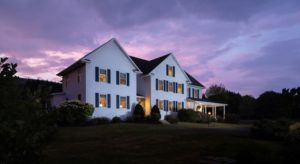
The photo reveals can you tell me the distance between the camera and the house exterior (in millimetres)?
32062

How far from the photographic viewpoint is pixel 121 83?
34656mm

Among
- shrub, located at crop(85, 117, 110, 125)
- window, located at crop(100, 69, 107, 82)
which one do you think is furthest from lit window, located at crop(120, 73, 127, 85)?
shrub, located at crop(85, 117, 110, 125)

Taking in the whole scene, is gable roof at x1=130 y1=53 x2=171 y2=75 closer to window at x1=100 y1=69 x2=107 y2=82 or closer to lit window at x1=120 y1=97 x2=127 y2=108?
lit window at x1=120 y1=97 x2=127 y2=108

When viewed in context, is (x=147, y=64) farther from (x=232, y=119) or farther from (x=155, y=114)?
(x=232, y=119)

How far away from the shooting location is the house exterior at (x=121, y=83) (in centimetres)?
3206

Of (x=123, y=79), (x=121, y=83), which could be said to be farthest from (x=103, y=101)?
(x=123, y=79)

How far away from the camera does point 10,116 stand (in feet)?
11.3

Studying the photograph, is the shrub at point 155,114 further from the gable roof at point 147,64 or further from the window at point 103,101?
the window at point 103,101

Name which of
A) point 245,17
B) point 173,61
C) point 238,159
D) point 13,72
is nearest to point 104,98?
point 173,61

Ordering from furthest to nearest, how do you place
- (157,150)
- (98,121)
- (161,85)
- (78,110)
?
(161,85)
(98,121)
(78,110)
(157,150)

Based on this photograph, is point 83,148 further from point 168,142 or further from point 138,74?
point 138,74

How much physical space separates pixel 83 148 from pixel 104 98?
1595 cm

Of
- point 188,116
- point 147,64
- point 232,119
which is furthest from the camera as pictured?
point 232,119

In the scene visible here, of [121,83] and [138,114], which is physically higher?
[121,83]
